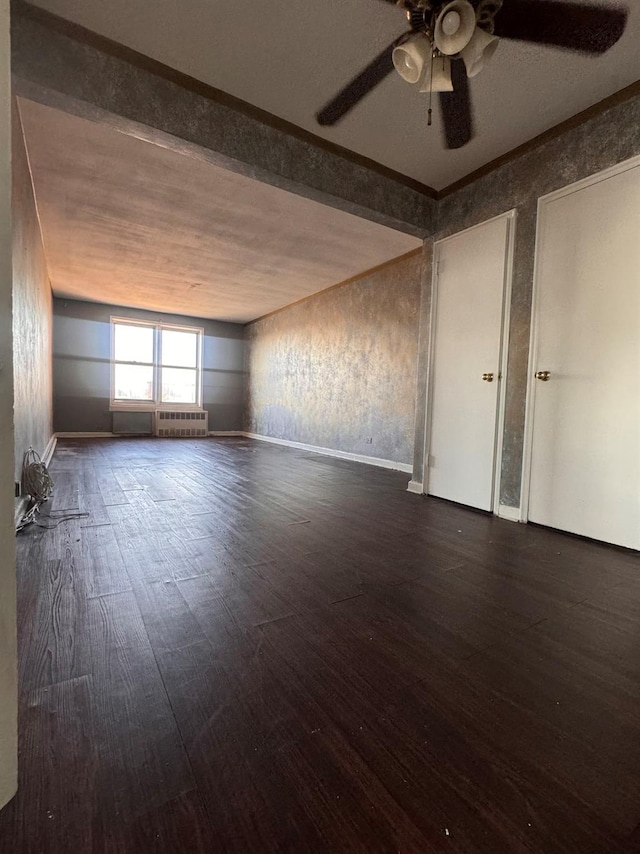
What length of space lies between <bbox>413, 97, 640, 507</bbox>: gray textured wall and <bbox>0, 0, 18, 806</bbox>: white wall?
119 inches

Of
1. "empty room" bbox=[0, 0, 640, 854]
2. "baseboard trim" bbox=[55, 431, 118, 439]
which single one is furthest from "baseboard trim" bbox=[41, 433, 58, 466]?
"baseboard trim" bbox=[55, 431, 118, 439]

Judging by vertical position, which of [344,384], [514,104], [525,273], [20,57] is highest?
[514,104]

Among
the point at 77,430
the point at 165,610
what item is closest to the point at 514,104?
the point at 165,610

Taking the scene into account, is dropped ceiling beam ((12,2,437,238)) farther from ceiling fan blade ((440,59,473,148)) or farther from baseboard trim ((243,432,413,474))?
baseboard trim ((243,432,413,474))

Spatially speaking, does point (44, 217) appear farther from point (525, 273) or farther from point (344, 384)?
point (525, 273)

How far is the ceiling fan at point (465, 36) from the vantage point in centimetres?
169

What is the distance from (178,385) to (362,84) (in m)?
7.91

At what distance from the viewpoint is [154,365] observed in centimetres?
880

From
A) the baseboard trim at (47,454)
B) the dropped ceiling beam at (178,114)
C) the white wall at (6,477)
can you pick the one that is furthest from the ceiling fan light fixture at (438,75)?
the baseboard trim at (47,454)

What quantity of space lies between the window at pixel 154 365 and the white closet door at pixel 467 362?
22.8 ft

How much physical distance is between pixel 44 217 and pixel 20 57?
270 cm

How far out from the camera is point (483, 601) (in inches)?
66.2

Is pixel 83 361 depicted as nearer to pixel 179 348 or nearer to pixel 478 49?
pixel 179 348

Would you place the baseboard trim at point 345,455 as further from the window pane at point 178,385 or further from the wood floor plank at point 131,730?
the wood floor plank at point 131,730
